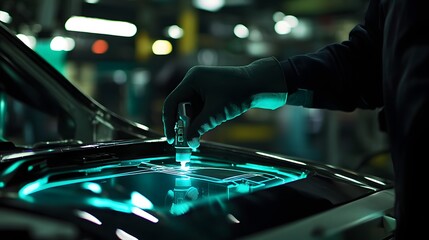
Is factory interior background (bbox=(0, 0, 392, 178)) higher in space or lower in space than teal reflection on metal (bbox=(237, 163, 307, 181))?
higher

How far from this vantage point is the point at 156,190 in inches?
40.9

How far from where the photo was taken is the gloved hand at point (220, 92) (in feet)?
4.27

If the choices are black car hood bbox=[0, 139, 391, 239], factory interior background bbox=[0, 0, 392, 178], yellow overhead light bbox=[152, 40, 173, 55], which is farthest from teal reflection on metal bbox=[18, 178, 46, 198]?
yellow overhead light bbox=[152, 40, 173, 55]

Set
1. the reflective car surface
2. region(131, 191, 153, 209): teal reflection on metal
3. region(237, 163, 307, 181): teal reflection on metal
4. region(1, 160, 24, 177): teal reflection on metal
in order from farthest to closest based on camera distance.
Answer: region(237, 163, 307, 181): teal reflection on metal → region(1, 160, 24, 177): teal reflection on metal → region(131, 191, 153, 209): teal reflection on metal → the reflective car surface

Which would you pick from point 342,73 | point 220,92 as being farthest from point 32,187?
point 342,73

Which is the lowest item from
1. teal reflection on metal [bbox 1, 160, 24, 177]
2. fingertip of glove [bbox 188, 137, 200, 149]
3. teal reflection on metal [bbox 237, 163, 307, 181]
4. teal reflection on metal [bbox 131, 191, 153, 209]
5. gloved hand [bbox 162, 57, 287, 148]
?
teal reflection on metal [bbox 131, 191, 153, 209]

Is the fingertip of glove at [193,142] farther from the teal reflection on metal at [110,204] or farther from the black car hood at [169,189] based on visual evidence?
the teal reflection on metal at [110,204]

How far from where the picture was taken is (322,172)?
1245 millimetres

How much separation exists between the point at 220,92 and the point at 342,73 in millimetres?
362

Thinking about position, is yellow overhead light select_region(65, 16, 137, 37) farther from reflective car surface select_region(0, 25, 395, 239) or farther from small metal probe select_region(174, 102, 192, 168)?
small metal probe select_region(174, 102, 192, 168)

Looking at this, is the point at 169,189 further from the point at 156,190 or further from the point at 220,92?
the point at 220,92

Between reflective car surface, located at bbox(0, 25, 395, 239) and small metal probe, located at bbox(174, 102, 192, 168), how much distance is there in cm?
4

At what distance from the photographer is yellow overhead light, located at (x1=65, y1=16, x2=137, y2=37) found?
8.40 metres

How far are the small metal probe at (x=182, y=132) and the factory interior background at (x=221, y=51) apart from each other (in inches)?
184
